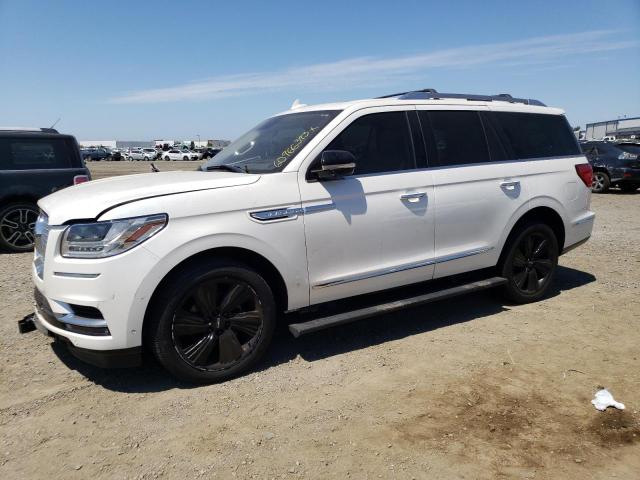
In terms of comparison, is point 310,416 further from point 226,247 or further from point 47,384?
point 47,384

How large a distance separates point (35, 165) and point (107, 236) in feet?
19.1

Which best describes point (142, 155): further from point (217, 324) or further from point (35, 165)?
point (217, 324)

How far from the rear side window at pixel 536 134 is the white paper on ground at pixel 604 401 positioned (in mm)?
2445

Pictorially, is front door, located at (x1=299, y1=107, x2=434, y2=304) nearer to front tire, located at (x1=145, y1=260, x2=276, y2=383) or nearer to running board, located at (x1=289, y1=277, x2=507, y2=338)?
running board, located at (x1=289, y1=277, x2=507, y2=338)

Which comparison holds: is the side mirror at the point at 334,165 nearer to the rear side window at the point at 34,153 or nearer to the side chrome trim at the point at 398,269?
the side chrome trim at the point at 398,269

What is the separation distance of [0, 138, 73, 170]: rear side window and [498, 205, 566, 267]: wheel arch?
267 inches

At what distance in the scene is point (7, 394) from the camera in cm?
338

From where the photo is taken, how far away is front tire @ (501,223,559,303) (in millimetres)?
4910

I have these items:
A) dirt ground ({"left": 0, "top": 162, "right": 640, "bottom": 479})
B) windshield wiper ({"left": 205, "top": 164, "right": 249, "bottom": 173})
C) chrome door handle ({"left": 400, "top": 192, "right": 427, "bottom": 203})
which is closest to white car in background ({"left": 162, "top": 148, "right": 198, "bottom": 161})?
dirt ground ({"left": 0, "top": 162, "right": 640, "bottom": 479})

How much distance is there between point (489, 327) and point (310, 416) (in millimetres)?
2201

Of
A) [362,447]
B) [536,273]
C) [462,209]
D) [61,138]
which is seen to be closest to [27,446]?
[362,447]

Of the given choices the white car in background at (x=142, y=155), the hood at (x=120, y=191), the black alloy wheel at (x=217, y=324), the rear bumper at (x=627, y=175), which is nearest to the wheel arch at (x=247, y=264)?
the black alloy wheel at (x=217, y=324)

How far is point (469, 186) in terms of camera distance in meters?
4.44

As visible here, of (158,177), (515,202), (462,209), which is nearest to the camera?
(158,177)
